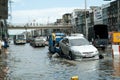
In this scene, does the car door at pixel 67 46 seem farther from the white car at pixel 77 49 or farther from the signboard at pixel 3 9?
the signboard at pixel 3 9

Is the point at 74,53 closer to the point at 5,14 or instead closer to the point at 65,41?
the point at 65,41

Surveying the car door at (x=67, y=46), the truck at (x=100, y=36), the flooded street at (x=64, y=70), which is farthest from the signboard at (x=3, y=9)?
the flooded street at (x=64, y=70)

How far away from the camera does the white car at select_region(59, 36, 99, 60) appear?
1079 inches

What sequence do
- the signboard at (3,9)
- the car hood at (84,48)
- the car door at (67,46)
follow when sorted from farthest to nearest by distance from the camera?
the signboard at (3,9) < the car door at (67,46) < the car hood at (84,48)

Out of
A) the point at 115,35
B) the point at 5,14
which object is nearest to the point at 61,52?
the point at 115,35

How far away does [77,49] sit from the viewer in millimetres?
27922

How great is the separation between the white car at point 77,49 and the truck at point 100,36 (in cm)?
1756

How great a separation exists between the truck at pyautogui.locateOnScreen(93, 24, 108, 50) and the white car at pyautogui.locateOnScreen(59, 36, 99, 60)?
1756 cm

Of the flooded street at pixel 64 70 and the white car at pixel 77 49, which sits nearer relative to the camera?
the flooded street at pixel 64 70

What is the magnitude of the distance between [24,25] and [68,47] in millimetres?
153749

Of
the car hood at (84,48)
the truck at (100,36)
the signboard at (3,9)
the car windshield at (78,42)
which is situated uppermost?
the signboard at (3,9)

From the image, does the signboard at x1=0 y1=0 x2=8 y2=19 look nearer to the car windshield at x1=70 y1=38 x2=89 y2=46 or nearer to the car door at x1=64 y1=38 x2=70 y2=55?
the car door at x1=64 y1=38 x2=70 y2=55

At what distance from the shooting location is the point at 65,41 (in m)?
31.9

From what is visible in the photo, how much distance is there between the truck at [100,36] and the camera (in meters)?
49.1
